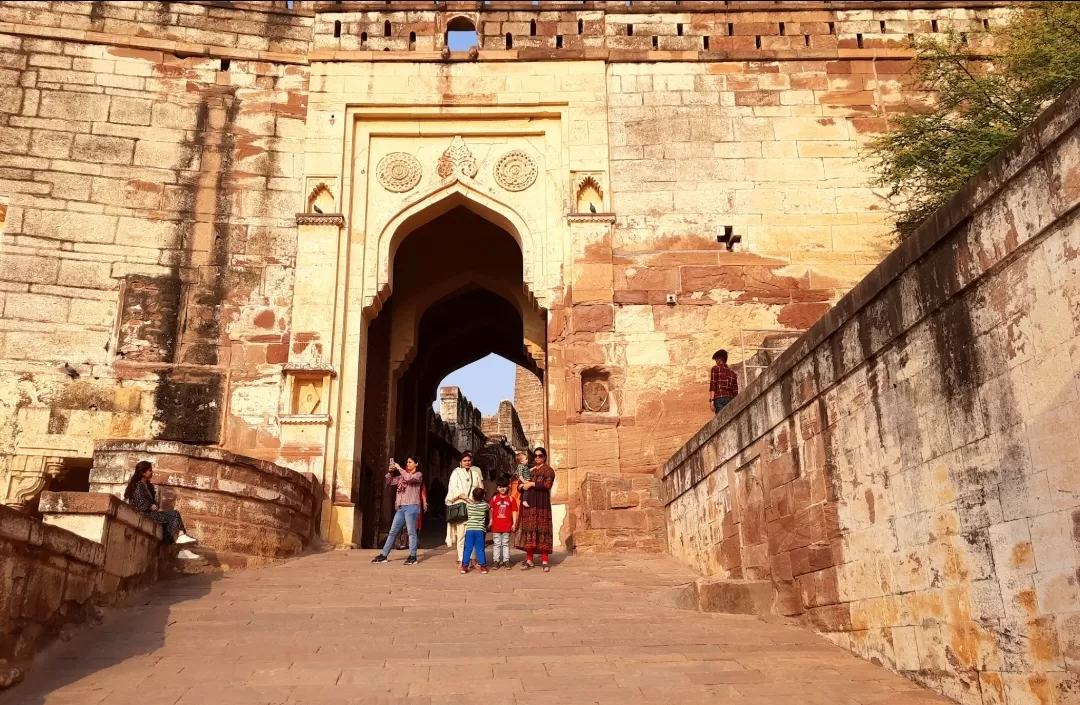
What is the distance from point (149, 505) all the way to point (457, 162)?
6084mm

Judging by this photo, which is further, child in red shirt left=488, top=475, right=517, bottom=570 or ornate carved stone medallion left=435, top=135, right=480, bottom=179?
ornate carved stone medallion left=435, top=135, right=480, bottom=179

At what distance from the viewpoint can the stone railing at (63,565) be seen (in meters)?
4.27

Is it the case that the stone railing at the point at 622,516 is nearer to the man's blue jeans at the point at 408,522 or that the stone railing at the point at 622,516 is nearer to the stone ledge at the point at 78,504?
the man's blue jeans at the point at 408,522

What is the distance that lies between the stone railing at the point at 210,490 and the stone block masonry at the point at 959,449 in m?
4.49

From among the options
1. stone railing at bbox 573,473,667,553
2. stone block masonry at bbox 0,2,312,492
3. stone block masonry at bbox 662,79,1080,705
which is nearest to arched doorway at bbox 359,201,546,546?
stone block masonry at bbox 0,2,312,492

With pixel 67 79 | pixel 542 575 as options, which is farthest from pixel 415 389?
pixel 542 575

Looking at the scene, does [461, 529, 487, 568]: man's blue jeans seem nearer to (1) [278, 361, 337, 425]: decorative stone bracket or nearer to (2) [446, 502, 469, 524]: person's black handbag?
(2) [446, 502, 469, 524]: person's black handbag

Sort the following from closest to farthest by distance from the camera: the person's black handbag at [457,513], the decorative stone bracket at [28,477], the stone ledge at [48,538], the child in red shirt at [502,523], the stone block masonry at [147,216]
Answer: the stone ledge at [48,538], the child in red shirt at [502,523], the person's black handbag at [457,513], the decorative stone bracket at [28,477], the stone block masonry at [147,216]

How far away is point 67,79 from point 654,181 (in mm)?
7335

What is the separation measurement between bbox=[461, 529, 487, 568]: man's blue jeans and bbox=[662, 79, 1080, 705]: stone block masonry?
2.78 metres

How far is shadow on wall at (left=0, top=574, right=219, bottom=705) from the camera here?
4.14 m

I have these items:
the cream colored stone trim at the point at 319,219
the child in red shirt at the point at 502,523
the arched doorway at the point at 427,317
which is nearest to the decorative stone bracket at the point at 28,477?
the arched doorway at the point at 427,317

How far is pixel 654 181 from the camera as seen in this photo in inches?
436

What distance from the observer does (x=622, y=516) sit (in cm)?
890
